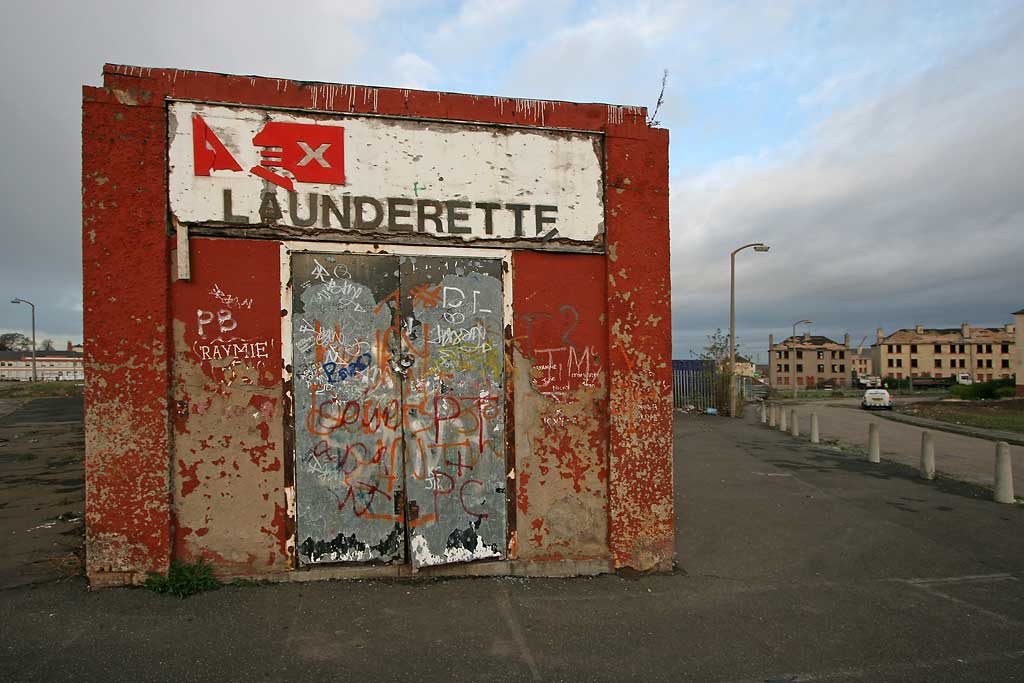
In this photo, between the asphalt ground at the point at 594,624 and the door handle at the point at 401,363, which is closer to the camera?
the asphalt ground at the point at 594,624

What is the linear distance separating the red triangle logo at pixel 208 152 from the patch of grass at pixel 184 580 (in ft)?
10.4

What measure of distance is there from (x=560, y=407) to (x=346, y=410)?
1874mm

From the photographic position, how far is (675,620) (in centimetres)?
435

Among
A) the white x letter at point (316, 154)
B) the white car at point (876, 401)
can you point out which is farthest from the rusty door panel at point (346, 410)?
the white car at point (876, 401)

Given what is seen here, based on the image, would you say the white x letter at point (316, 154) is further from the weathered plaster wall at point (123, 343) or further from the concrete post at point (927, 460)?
the concrete post at point (927, 460)

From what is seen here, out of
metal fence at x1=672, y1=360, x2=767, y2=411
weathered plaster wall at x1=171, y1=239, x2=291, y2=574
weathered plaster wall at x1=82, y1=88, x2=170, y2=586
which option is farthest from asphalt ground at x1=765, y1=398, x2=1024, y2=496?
weathered plaster wall at x1=82, y1=88, x2=170, y2=586

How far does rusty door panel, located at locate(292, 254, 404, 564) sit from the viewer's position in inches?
188

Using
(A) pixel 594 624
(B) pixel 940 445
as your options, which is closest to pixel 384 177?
(A) pixel 594 624

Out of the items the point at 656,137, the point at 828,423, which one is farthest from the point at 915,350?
the point at 656,137

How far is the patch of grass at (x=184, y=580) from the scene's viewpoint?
444 centimetres

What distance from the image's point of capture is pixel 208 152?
15.3 feet

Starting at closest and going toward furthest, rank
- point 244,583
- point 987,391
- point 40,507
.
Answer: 1. point 244,583
2. point 40,507
3. point 987,391

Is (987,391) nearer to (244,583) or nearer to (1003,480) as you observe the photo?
(1003,480)

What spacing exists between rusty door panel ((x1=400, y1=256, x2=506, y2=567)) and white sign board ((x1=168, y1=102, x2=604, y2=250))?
427 mm
